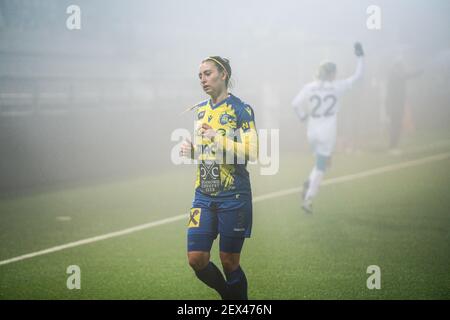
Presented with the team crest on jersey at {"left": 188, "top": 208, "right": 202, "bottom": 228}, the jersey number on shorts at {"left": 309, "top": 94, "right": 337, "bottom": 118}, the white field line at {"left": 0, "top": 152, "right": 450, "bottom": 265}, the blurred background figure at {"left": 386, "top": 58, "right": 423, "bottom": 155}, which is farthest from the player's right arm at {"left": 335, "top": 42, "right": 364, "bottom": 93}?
the blurred background figure at {"left": 386, "top": 58, "right": 423, "bottom": 155}

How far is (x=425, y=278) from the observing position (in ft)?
21.1

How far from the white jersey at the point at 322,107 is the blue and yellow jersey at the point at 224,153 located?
4721 millimetres

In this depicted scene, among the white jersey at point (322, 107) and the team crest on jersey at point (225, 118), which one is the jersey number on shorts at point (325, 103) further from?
the team crest on jersey at point (225, 118)

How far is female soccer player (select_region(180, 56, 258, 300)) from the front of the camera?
16.4ft

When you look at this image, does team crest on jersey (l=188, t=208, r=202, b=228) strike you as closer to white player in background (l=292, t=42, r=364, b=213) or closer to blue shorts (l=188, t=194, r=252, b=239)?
blue shorts (l=188, t=194, r=252, b=239)

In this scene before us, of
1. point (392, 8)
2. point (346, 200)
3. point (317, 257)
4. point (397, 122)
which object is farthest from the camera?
point (392, 8)

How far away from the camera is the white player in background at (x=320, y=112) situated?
9.73 meters

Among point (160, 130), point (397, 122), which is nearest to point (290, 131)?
point (397, 122)

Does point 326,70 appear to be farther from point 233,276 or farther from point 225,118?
point 233,276

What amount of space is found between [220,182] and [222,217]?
0.23 m

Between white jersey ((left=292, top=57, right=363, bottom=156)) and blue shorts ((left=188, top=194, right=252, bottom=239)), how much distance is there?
15.6 ft

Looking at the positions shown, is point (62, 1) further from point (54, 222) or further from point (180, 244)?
point (180, 244)

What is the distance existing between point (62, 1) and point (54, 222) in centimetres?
696

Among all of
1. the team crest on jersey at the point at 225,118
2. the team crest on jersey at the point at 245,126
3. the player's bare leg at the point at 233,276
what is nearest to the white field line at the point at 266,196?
the player's bare leg at the point at 233,276
